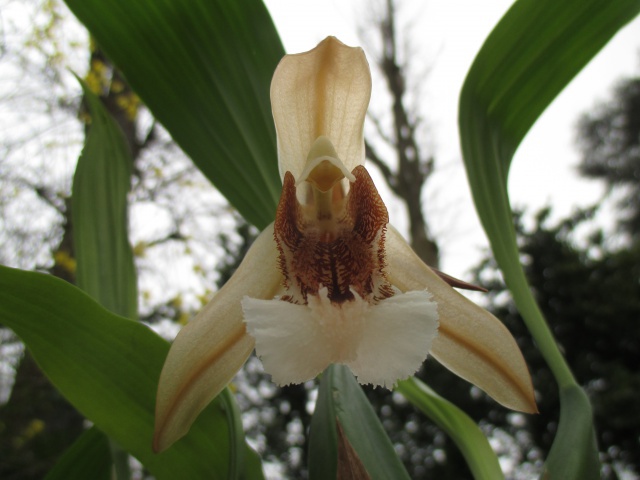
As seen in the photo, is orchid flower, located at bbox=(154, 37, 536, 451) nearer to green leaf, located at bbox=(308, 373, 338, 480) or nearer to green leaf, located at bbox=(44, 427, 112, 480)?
green leaf, located at bbox=(308, 373, 338, 480)

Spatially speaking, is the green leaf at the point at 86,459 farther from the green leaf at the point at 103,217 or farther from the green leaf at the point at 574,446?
the green leaf at the point at 574,446

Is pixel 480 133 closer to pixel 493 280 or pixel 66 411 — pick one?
pixel 66 411

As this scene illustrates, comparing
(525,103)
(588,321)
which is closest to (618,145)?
(588,321)

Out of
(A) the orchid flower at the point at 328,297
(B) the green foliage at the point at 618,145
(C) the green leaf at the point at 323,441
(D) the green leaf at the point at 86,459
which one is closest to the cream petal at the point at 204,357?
(A) the orchid flower at the point at 328,297

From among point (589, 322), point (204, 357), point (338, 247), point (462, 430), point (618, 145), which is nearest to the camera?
point (204, 357)

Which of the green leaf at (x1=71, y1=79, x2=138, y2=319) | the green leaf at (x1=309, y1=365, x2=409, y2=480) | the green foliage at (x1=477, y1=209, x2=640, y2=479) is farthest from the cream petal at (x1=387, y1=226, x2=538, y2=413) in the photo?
the green foliage at (x1=477, y1=209, x2=640, y2=479)

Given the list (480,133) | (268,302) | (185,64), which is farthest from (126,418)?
(480,133)

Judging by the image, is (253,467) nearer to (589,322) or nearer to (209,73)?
(209,73)
